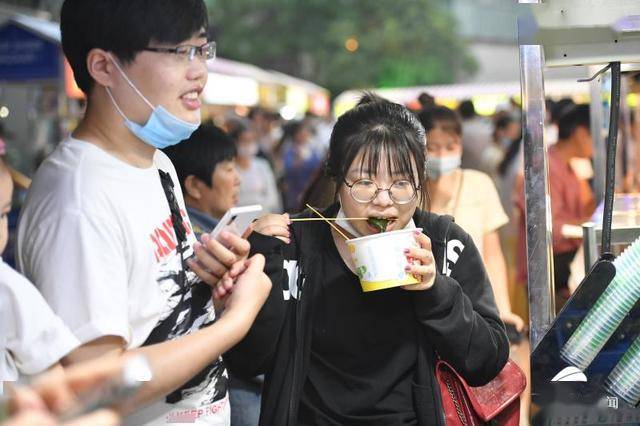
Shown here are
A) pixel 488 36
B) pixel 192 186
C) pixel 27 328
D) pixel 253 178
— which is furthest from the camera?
pixel 488 36

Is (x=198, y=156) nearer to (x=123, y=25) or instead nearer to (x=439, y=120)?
(x=439, y=120)

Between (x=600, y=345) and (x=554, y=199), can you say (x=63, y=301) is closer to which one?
(x=600, y=345)

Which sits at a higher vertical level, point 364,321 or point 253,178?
point 364,321

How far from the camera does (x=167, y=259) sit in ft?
8.09

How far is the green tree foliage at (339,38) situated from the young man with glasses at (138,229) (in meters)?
51.9

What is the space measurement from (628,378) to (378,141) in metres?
1.03

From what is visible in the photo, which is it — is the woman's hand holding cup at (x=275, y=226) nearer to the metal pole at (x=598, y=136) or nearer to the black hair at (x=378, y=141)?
the black hair at (x=378, y=141)

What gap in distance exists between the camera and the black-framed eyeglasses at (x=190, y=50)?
2479 mm

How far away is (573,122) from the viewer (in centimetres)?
778

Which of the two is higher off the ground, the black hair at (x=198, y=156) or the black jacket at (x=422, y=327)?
the black hair at (x=198, y=156)

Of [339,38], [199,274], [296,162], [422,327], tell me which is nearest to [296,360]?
[422,327]

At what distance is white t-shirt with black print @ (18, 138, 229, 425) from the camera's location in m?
2.19

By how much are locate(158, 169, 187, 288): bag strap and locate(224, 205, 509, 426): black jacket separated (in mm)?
279

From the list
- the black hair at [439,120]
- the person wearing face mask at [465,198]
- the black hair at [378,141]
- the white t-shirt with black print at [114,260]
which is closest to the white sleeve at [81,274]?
the white t-shirt with black print at [114,260]
